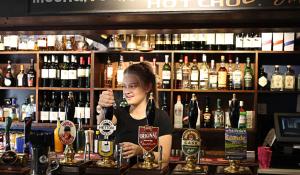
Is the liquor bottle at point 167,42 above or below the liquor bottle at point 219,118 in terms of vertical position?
above

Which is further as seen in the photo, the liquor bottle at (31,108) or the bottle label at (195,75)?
the liquor bottle at (31,108)

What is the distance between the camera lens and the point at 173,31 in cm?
197

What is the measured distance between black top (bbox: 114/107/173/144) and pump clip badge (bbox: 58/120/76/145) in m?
0.66

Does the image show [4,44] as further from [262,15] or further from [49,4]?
[262,15]

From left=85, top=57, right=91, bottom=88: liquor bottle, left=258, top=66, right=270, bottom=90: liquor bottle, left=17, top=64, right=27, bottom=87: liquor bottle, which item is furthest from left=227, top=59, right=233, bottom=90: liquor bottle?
left=17, top=64, right=27, bottom=87: liquor bottle

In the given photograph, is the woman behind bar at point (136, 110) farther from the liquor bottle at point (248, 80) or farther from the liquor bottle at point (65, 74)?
the liquor bottle at point (65, 74)

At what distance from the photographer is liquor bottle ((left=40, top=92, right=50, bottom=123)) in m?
4.45

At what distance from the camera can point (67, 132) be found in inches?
74.6

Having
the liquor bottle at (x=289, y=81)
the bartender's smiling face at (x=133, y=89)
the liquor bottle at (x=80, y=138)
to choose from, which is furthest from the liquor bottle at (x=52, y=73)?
the liquor bottle at (x=80, y=138)

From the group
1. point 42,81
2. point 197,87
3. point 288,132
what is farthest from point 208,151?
point 42,81

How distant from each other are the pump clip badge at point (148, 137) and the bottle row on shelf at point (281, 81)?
8.25 ft

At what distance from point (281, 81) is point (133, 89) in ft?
6.74

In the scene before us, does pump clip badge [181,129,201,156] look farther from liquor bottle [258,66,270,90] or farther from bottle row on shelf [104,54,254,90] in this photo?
liquor bottle [258,66,270,90]

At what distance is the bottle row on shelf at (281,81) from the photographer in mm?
4035
